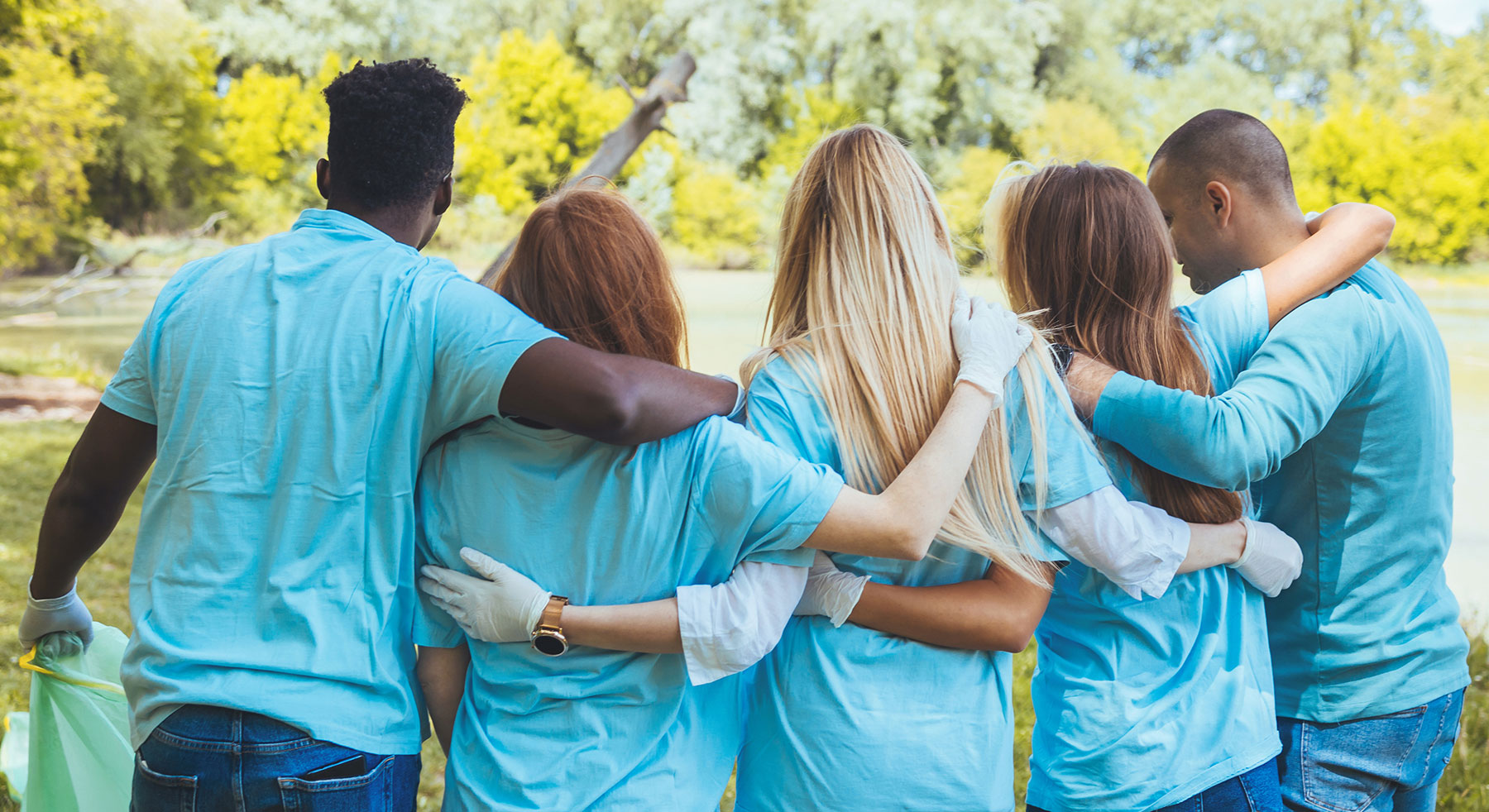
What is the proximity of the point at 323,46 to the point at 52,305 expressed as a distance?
19.9 ft

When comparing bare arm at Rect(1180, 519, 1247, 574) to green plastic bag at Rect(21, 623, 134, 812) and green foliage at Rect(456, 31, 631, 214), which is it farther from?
green foliage at Rect(456, 31, 631, 214)

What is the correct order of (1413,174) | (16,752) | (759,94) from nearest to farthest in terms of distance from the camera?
1. (16,752)
2. (1413,174)
3. (759,94)

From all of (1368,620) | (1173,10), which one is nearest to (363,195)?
(1368,620)

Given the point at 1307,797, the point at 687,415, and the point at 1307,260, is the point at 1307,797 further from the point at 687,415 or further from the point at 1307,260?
the point at 687,415

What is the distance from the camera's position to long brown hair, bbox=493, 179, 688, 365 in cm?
150

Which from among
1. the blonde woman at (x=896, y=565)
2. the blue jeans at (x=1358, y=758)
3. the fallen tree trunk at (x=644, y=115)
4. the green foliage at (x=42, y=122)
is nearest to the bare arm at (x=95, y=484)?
the blonde woman at (x=896, y=565)

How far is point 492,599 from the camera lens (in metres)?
1.42

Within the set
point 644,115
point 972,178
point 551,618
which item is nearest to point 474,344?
Result: point 551,618

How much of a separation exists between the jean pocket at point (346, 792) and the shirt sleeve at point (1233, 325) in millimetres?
1520

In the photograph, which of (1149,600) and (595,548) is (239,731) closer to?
(595,548)

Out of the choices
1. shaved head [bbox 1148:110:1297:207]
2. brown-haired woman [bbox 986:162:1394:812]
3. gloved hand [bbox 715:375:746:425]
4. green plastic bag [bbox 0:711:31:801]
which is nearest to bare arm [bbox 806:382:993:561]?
gloved hand [bbox 715:375:746:425]

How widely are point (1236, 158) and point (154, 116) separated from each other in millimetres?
16828

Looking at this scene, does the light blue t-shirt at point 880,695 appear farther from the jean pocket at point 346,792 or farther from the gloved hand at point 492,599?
the jean pocket at point 346,792

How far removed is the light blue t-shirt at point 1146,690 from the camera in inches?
61.8
